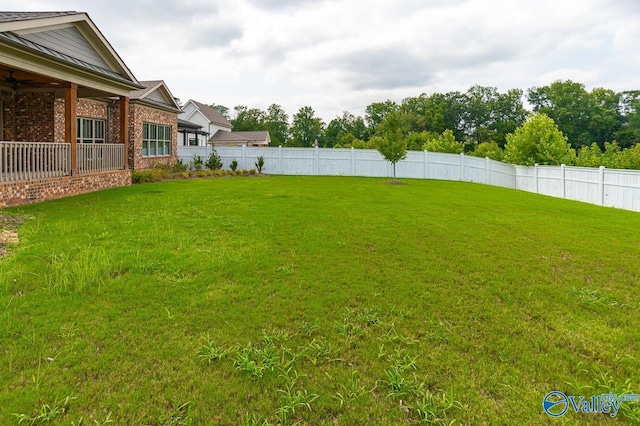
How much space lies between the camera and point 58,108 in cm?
1364

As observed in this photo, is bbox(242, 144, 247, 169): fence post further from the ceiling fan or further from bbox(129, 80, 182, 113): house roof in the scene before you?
the ceiling fan

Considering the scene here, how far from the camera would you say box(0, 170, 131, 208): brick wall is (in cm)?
901

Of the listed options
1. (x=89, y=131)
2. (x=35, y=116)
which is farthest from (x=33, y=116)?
(x=89, y=131)

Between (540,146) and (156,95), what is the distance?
69.6 feet

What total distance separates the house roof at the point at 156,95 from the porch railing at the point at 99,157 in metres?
4.34

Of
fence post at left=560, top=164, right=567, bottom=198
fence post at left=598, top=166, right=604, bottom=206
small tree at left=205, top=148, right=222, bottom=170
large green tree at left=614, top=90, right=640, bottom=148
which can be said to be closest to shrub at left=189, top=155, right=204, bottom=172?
small tree at left=205, top=148, right=222, bottom=170

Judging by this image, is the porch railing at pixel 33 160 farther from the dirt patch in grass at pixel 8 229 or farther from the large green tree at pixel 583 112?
the large green tree at pixel 583 112

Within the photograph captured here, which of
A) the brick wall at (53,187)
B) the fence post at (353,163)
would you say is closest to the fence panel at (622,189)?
the fence post at (353,163)

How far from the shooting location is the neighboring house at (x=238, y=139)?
134ft

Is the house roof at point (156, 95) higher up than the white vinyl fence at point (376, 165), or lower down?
higher up

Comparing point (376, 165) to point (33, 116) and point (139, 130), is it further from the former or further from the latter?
point (33, 116)

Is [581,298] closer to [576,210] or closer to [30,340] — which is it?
[30,340]

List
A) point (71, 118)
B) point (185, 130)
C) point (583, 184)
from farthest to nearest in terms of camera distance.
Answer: point (185, 130)
point (583, 184)
point (71, 118)

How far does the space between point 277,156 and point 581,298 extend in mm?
19706
